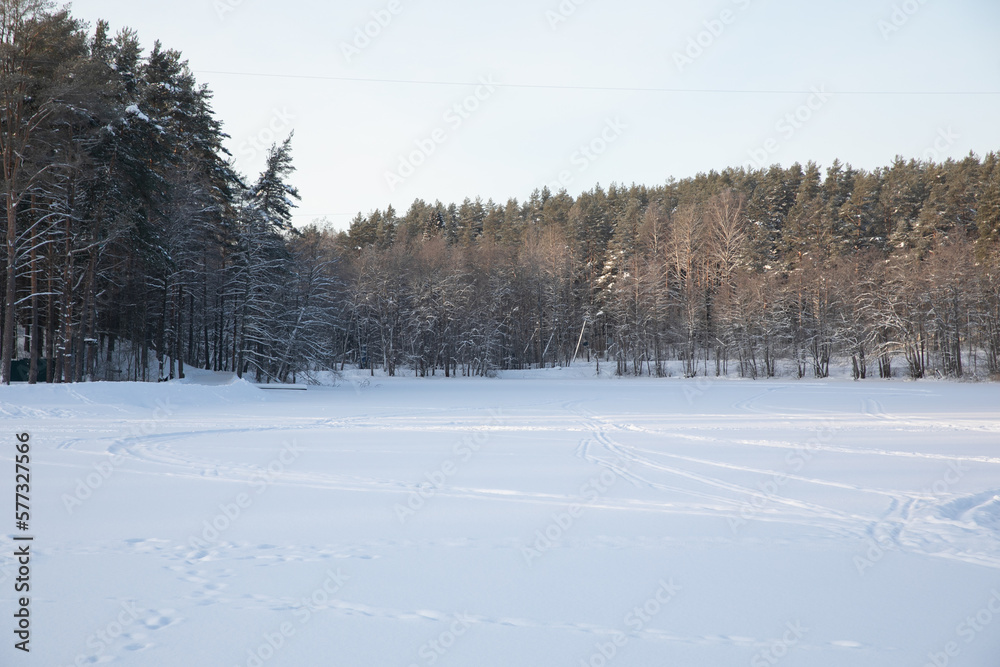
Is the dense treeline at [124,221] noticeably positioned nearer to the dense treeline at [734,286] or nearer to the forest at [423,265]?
the forest at [423,265]

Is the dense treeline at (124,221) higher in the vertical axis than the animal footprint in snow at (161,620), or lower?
higher

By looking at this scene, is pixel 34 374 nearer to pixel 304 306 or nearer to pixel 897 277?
pixel 304 306

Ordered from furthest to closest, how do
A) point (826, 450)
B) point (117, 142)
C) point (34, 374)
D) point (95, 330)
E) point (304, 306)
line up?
point (304, 306), point (95, 330), point (117, 142), point (34, 374), point (826, 450)

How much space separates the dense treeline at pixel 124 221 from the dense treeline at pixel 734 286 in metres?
14.9

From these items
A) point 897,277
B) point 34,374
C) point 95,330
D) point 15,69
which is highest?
point 15,69

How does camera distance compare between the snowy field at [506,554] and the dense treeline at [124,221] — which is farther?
the dense treeline at [124,221]

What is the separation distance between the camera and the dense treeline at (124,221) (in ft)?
55.8

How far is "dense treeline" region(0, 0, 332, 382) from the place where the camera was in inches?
670

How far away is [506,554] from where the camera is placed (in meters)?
4.68

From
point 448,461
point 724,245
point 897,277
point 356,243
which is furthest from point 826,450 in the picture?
point 356,243

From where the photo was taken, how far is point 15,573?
4.02 metres

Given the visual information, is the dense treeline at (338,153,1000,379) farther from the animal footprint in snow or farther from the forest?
the animal footprint in snow

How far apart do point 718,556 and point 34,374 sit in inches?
836

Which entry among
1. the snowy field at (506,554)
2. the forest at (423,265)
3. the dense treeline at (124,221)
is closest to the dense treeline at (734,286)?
the forest at (423,265)
